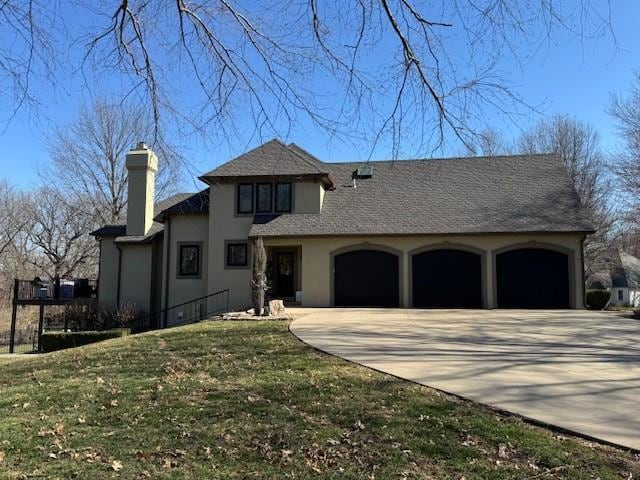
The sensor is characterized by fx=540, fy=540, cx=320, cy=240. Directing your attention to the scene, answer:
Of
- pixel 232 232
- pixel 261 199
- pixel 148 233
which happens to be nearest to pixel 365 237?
pixel 261 199

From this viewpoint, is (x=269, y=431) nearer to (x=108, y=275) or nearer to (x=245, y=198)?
(x=245, y=198)

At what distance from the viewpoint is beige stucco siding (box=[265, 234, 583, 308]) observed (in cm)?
2089

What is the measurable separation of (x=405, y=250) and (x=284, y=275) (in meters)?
5.59

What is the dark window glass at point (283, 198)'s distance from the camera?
2298 centimetres

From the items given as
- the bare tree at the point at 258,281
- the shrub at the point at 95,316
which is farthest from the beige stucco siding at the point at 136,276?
the bare tree at the point at 258,281

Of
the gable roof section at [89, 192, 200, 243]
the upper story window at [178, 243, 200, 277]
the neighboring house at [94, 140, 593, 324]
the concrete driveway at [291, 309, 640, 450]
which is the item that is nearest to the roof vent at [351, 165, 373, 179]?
the neighboring house at [94, 140, 593, 324]

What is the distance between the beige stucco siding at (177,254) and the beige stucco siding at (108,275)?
298cm

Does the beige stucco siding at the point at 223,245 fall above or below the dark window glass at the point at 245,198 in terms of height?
below

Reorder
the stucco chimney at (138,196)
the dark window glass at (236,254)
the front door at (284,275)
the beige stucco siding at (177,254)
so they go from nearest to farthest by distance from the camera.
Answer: the dark window glass at (236,254) < the beige stucco siding at (177,254) < the front door at (284,275) < the stucco chimney at (138,196)

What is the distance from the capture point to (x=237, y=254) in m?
22.8

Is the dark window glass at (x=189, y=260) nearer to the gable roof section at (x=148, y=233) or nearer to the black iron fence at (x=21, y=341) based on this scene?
the gable roof section at (x=148, y=233)

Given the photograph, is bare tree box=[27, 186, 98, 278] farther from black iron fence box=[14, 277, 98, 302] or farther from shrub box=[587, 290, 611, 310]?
shrub box=[587, 290, 611, 310]

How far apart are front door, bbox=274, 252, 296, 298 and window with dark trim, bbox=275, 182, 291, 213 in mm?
2118

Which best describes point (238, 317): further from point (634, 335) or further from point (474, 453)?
point (474, 453)
